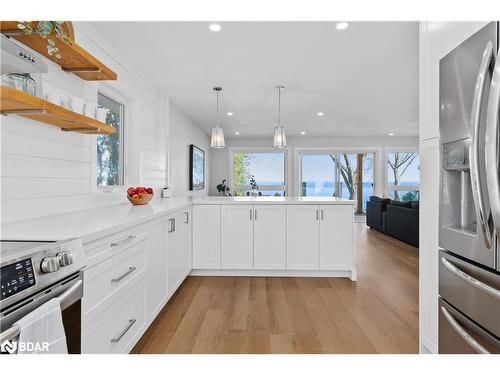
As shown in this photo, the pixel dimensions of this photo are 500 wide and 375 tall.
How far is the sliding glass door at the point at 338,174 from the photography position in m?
8.57

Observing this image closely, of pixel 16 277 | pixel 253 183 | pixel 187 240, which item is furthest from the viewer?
pixel 253 183

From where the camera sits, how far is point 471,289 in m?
1.19

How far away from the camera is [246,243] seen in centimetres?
343

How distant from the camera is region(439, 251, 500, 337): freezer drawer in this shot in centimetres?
108

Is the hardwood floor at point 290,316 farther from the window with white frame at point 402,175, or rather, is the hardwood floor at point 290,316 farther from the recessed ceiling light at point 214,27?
the window with white frame at point 402,175

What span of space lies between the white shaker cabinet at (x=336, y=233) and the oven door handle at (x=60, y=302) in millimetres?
2655

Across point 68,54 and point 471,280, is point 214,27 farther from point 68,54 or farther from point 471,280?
point 471,280

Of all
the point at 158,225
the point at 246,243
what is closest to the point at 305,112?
the point at 246,243

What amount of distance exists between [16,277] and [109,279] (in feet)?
2.13

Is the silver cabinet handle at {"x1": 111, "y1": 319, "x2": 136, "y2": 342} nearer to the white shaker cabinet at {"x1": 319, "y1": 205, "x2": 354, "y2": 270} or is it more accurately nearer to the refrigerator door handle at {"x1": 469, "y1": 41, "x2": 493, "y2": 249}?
the refrigerator door handle at {"x1": 469, "y1": 41, "x2": 493, "y2": 249}

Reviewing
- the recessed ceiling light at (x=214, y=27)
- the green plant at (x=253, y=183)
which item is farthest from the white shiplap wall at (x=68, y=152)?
the green plant at (x=253, y=183)

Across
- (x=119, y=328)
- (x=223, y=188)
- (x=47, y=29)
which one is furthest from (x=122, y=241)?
Result: (x=223, y=188)
